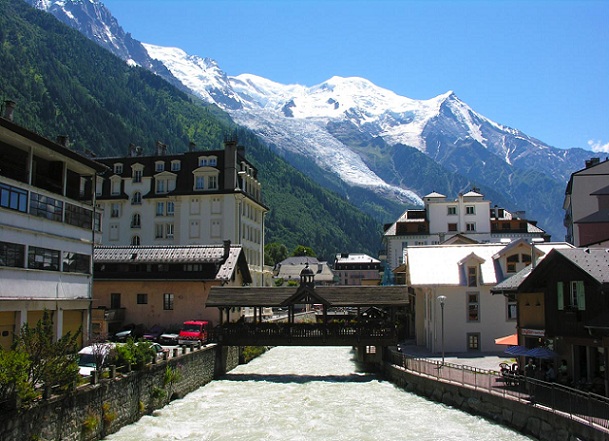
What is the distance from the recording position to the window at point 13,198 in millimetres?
29938

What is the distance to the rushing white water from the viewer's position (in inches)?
1127

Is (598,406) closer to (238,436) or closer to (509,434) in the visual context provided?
(509,434)

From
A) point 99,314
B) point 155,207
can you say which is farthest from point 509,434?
point 155,207

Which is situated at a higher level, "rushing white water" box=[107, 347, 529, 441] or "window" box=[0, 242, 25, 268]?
"window" box=[0, 242, 25, 268]

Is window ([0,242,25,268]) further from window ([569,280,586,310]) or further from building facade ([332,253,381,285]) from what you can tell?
building facade ([332,253,381,285])

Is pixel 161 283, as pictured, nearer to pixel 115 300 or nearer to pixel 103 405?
pixel 115 300

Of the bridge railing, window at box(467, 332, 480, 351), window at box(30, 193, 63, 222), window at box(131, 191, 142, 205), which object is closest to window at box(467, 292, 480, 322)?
window at box(467, 332, 480, 351)

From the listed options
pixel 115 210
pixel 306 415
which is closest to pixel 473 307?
pixel 306 415

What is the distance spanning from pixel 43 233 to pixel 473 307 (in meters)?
30.8

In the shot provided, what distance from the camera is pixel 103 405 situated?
26.5 meters

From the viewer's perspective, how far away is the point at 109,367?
1110 inches

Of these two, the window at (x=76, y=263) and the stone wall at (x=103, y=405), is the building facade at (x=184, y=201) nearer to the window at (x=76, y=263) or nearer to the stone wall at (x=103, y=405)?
the stone wall at (x=103, y=405)

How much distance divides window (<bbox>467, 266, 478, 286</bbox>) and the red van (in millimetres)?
19642

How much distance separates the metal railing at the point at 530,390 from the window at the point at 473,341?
8.78 m
